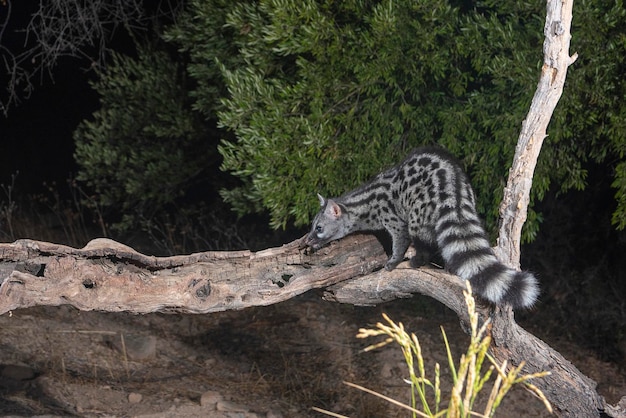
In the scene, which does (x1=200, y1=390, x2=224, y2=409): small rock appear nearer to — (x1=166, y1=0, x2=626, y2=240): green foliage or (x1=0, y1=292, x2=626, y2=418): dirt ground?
(x1=0, y1=292, x2=626, y2=418): dirt ground

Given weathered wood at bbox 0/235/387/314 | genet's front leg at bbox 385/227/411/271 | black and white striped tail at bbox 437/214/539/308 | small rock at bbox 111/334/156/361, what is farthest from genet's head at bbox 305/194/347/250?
small rock at bbox 111/334/156/361

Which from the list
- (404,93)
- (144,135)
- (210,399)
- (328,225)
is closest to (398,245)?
(328,225)

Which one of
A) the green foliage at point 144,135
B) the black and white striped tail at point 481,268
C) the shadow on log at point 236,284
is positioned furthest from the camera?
the green foliage at point 144,135

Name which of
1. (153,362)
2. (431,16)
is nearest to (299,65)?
(431,16)

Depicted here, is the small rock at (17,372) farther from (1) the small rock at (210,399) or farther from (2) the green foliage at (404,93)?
(2) the green foliage at (404,93)

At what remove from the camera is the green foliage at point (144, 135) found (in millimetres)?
8680

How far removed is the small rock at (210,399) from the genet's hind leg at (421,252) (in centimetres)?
221

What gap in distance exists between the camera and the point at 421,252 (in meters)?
5.21

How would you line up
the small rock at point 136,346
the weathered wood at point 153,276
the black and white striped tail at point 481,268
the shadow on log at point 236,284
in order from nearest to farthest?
the black and white striped tail at point 481,268
the shadow on log at point 236,284
the weathered wood at point 153,276
the small rock at point 136,346

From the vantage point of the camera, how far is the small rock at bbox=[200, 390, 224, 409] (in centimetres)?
635

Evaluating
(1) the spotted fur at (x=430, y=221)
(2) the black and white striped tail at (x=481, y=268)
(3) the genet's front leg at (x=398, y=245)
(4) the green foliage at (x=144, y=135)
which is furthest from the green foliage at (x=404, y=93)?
(4) the green foliage at (x=144, y=135)

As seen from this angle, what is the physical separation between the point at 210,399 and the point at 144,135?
3637 mm

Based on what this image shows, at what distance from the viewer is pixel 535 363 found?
4426 mm

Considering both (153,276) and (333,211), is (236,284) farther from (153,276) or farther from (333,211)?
(333,211)
